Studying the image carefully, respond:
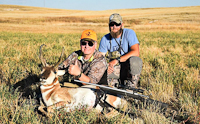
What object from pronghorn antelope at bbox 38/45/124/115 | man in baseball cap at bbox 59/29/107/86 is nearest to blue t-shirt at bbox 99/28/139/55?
man in baseball cap at bbox 59/29/107/86

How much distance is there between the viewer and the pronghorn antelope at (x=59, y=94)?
126 inches

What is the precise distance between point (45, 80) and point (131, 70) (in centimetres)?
221

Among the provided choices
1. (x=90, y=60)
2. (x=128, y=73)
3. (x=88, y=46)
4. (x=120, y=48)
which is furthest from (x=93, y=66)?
(x=120, y=48)

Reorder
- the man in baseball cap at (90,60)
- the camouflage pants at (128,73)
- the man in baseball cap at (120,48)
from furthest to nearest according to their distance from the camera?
the man in baseball cap at (120,48)
the camouflage pants at (128,73)
the man in baseball cap at (90,60)

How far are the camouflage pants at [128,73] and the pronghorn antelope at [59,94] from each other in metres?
1.38

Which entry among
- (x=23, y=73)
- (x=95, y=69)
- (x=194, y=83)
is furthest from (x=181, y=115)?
(x=23, y=73)

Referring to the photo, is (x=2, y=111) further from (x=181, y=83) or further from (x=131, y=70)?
(x=181, y=83)

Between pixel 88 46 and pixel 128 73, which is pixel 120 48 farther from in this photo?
pixel 88 46

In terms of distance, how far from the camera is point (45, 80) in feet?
10.3

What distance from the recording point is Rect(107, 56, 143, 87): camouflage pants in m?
4.55

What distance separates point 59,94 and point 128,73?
81.2 inches

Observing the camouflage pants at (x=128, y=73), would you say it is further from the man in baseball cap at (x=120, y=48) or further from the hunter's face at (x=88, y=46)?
the hunter's face at (x=88, y=46)

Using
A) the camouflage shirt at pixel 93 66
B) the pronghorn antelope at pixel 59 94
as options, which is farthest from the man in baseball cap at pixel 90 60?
the pronghorn antelope at pixel 59 94

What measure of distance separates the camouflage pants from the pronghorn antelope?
138 cm
